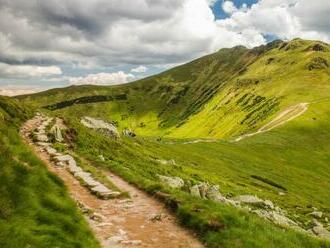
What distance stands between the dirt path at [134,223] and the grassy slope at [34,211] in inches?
62.6

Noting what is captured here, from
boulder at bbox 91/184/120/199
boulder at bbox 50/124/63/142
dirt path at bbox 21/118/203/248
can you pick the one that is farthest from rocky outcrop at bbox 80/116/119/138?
dirt path at bbox 21/118/203/248

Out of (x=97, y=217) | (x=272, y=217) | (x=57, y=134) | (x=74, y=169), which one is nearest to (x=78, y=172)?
(x=74, y=169)

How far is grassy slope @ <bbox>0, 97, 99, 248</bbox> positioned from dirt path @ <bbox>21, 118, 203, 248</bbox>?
62.6 inches

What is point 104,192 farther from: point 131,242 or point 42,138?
point 42,138

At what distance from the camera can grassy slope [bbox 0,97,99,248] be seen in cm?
1288

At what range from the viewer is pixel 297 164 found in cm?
12494

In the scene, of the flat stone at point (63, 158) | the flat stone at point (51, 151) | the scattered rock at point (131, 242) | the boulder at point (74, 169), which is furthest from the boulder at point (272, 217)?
the flat stone at point (51, 151)

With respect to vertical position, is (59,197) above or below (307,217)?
above

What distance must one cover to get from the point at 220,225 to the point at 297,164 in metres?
112

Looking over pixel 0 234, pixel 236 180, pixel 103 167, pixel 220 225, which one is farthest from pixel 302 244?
pixel 236 180

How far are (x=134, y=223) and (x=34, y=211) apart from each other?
18.7 ft

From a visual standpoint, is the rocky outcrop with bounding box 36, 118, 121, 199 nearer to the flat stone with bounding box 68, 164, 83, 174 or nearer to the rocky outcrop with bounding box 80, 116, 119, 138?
the flat stone with bounding box 68, 164, 83, 174

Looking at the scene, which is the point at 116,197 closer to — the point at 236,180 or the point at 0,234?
the point at 0,234

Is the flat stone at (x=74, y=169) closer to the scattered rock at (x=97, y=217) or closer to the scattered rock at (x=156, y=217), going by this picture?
the scattered rock at (x=97, y=217)
